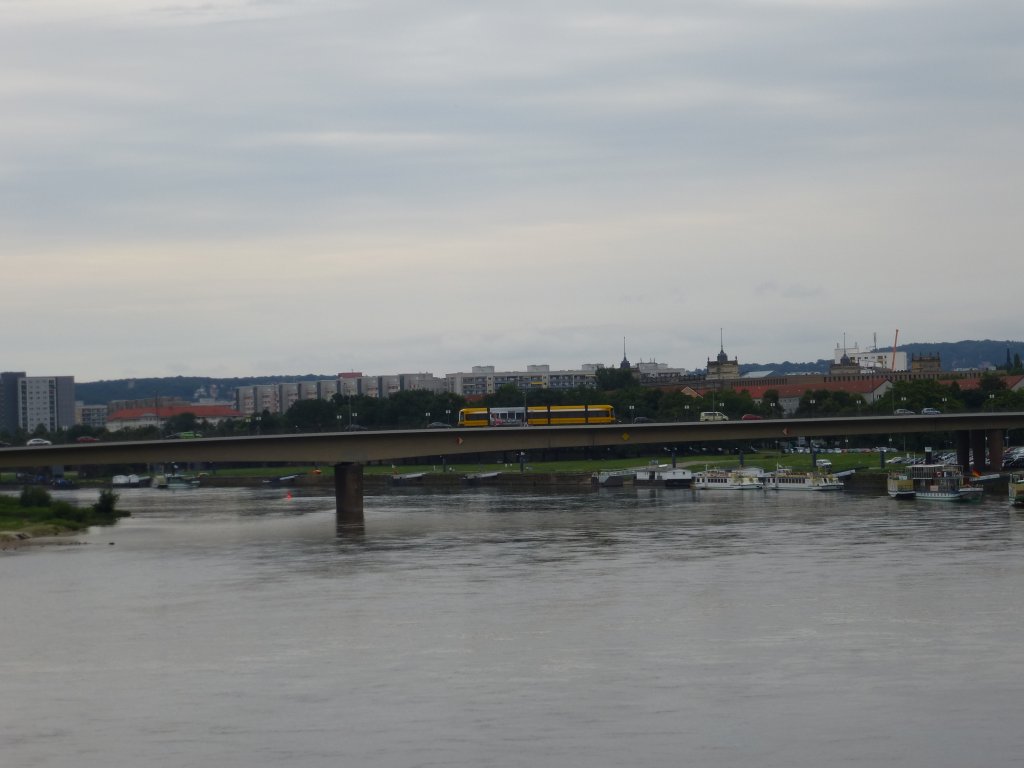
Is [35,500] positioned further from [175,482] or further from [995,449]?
[175,482]

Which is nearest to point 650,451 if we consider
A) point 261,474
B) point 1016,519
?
point 261,474

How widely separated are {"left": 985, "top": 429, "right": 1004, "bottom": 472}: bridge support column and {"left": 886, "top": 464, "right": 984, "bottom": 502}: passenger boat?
25.8ft

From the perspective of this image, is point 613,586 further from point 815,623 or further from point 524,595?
point 815,623

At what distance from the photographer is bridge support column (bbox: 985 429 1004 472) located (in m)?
107

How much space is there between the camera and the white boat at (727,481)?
11762cm

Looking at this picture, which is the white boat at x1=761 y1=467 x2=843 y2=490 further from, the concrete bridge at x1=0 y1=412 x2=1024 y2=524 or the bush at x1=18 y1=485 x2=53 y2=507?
the bush at x1=18 y1=485 x2=53 y2=507

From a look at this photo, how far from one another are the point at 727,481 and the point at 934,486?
2758 cm

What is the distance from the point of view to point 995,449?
4222 inches

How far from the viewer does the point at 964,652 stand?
3722 centimetres

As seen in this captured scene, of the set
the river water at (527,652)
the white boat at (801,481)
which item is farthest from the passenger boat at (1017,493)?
the white boat at (801,481)

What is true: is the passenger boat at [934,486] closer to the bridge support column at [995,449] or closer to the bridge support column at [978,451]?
the bridge support column at [995,449]

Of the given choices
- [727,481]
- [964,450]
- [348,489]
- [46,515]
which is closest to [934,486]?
[964,450]

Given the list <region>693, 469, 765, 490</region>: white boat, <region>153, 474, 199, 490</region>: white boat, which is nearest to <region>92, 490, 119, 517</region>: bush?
<region>693, 469, 765, 490</region>: white boat

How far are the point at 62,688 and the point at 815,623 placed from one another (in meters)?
20.2
